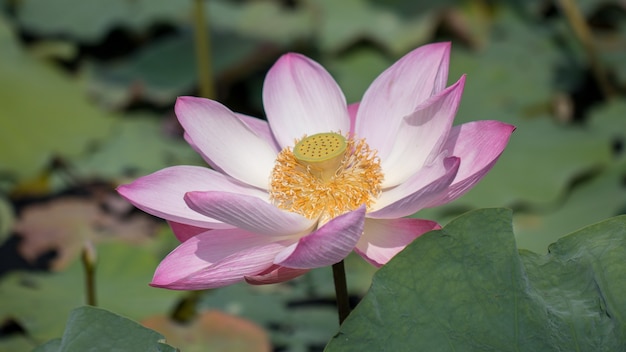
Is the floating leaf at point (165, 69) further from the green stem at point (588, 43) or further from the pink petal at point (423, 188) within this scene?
the pink petal at point (423, 188)

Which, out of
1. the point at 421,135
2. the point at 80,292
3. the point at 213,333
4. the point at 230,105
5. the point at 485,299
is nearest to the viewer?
the point at 485,299

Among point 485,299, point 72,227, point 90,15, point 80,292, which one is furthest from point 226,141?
point 90,15

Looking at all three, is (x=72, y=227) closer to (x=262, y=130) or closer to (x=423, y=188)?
(x=262, y=130)

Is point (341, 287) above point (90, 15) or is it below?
above

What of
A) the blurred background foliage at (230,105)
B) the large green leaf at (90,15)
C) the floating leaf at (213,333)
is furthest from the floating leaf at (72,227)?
the large green leaf at (90,15)

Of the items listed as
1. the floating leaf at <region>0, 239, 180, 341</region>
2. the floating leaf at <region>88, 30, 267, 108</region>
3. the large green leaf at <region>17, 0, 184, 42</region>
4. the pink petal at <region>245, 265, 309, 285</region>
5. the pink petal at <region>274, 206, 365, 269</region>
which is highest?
the pink petal at <region>274, 206, 365, 269</region>

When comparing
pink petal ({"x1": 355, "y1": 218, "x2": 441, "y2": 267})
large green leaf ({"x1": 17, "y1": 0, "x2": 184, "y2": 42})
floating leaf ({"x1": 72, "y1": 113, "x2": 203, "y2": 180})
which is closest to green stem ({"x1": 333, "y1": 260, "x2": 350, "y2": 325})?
pink petal ({"x1": 355, "y1": 218, "x2": 441, "y2": 267})

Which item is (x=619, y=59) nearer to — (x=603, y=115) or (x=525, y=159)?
(x=603, y=115)

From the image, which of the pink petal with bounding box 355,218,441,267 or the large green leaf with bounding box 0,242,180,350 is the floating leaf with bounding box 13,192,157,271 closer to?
the large green leaf with bounding box 0,242,180,350
